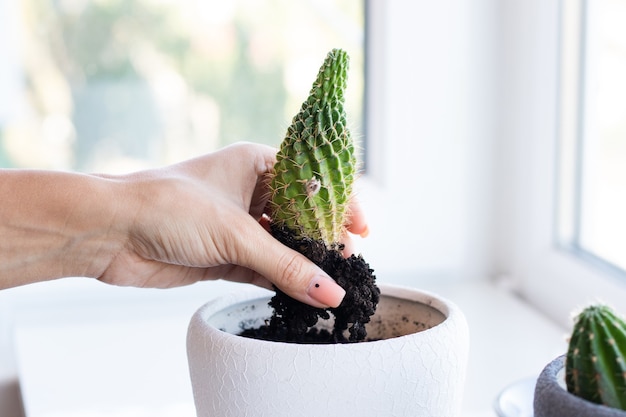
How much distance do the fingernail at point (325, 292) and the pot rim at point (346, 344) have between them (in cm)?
6

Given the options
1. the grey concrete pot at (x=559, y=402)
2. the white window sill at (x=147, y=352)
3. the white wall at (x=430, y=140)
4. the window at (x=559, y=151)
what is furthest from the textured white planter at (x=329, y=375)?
the white wall at (x=430, y=140)

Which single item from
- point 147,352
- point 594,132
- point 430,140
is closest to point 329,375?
point 147,352

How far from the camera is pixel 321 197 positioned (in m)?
0.70

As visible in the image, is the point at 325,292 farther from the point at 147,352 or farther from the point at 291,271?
the point at 147,352

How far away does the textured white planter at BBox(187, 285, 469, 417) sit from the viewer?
0.63 meters

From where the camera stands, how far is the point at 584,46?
121cm

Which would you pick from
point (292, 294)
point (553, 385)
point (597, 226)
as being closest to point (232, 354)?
point (292, 294)

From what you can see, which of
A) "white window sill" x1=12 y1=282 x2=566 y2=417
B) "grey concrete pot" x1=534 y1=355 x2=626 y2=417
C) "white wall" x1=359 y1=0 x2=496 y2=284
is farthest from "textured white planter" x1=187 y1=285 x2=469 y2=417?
"white wall" x1=359 y1=0 x2=496 y2=284

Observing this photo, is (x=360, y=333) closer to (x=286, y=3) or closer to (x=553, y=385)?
(x=553, y=385)

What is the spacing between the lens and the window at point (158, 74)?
1450mm

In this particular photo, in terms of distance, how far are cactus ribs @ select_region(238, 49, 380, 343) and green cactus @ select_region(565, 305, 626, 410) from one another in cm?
24

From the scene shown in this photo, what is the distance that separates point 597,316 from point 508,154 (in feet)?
3.10

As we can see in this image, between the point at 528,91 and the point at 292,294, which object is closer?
the point at 292,294

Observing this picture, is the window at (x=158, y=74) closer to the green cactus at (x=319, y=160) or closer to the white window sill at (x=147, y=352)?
the white window sill at (x=147, y=352)
